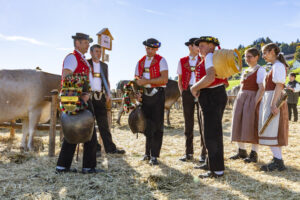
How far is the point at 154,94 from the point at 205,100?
3.65 ft

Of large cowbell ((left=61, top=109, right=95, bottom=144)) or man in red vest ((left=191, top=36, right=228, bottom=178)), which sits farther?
man in red vest ((left=191, top=36, right=228, bottom=178))

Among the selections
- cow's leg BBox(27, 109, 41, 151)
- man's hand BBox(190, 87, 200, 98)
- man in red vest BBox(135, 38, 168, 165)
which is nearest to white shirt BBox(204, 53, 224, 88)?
man's hand BBox(190, 87, 200, 98)

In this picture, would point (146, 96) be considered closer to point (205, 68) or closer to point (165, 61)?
point (165, 61)

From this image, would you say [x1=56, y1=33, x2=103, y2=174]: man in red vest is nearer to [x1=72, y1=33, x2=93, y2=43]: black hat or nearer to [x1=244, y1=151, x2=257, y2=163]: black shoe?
[x1=72, y1=33, x2=93, y2=43]: black hat

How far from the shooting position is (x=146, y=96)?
4.38 metres

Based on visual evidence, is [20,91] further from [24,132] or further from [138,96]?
[138,96]

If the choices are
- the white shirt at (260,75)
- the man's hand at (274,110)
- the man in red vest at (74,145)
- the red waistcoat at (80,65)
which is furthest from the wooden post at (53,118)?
the man's hand at (274,110)

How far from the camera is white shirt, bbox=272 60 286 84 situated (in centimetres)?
381

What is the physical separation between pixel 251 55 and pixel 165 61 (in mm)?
1445

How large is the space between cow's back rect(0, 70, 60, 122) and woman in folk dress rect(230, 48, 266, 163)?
12.9ft

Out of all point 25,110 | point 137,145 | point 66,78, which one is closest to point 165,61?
point 66,78

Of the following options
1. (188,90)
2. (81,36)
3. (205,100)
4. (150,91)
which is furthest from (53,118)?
(205,100)

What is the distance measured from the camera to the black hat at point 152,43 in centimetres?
435

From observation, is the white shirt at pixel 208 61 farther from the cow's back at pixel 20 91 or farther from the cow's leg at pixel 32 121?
the cow's leg at pixel 32 121
